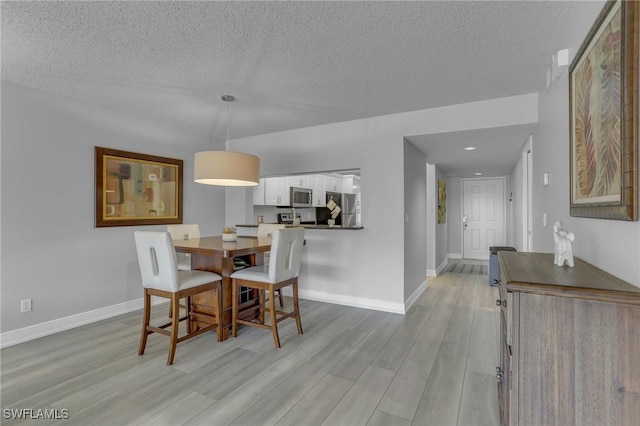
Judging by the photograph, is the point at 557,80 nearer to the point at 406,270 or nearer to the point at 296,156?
the point at 406,270

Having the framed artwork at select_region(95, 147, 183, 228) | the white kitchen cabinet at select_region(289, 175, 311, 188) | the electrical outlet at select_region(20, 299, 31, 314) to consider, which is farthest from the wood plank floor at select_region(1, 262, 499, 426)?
the white kitchen cabinet at select_region(289, 175, 311, 188)

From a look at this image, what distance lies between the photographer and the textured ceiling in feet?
5.93

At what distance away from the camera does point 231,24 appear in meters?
1.92

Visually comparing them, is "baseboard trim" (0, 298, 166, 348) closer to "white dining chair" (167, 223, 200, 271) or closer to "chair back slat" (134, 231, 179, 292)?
"white dining chair" (167, 223, 200, 271)

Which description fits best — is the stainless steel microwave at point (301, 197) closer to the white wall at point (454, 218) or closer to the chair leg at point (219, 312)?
the chair leg at point (219, 312)

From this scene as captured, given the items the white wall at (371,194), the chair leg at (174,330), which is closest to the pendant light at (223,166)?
the chair leg at (174,330)

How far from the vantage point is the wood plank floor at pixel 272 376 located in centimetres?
182

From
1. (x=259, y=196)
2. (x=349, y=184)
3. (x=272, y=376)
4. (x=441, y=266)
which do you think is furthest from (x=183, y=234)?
(x=441, y=266)

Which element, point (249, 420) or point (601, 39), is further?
point (249, 420)

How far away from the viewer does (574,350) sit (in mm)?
1005

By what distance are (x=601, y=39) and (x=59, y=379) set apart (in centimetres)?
361

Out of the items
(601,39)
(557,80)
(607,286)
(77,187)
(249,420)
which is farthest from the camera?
(77,187)

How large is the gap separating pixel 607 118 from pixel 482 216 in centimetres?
704

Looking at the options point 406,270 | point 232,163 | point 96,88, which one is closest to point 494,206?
point 406,270
